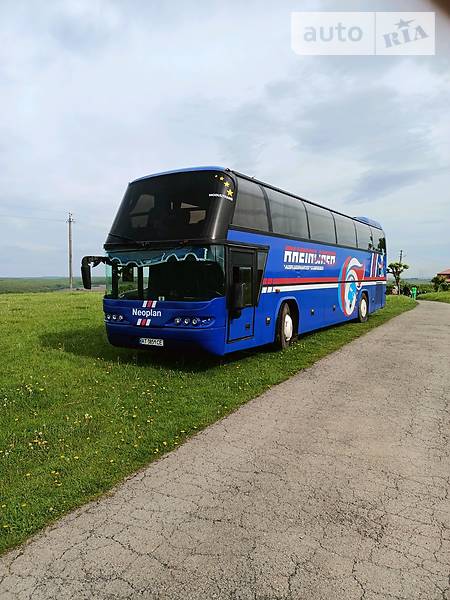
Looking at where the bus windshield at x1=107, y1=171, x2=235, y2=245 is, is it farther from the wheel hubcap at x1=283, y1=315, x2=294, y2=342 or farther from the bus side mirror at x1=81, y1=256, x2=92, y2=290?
the wheel hubcap at x1=283, y1=315, x2=294, y2=342

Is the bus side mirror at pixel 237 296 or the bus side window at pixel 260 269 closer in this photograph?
the bus side mirror at pixel 237 296

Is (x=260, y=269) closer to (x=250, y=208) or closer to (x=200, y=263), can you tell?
(x=250, y=208)

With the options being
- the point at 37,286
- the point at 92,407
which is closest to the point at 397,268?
the point at 92,407

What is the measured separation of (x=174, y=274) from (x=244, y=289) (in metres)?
1.27

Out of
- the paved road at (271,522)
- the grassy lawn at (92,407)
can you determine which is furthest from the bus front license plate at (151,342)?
the paved road at (271,522)

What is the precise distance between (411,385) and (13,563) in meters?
6.32

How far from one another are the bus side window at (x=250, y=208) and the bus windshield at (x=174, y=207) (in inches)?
12.4

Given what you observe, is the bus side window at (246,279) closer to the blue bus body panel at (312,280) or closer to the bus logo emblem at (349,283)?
the blue bus body panel at (312,280)

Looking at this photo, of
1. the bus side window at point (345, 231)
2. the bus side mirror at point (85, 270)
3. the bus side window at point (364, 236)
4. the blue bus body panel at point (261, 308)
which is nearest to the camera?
the blue bus body panel at point (261, 308)

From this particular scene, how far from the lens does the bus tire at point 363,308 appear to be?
17.2 meters

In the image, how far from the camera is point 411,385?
7598 millimetres

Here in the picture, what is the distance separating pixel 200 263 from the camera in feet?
26.1

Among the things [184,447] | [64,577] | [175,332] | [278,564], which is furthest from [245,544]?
[175,332]

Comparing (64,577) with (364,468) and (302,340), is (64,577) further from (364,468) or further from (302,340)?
(302,340)
